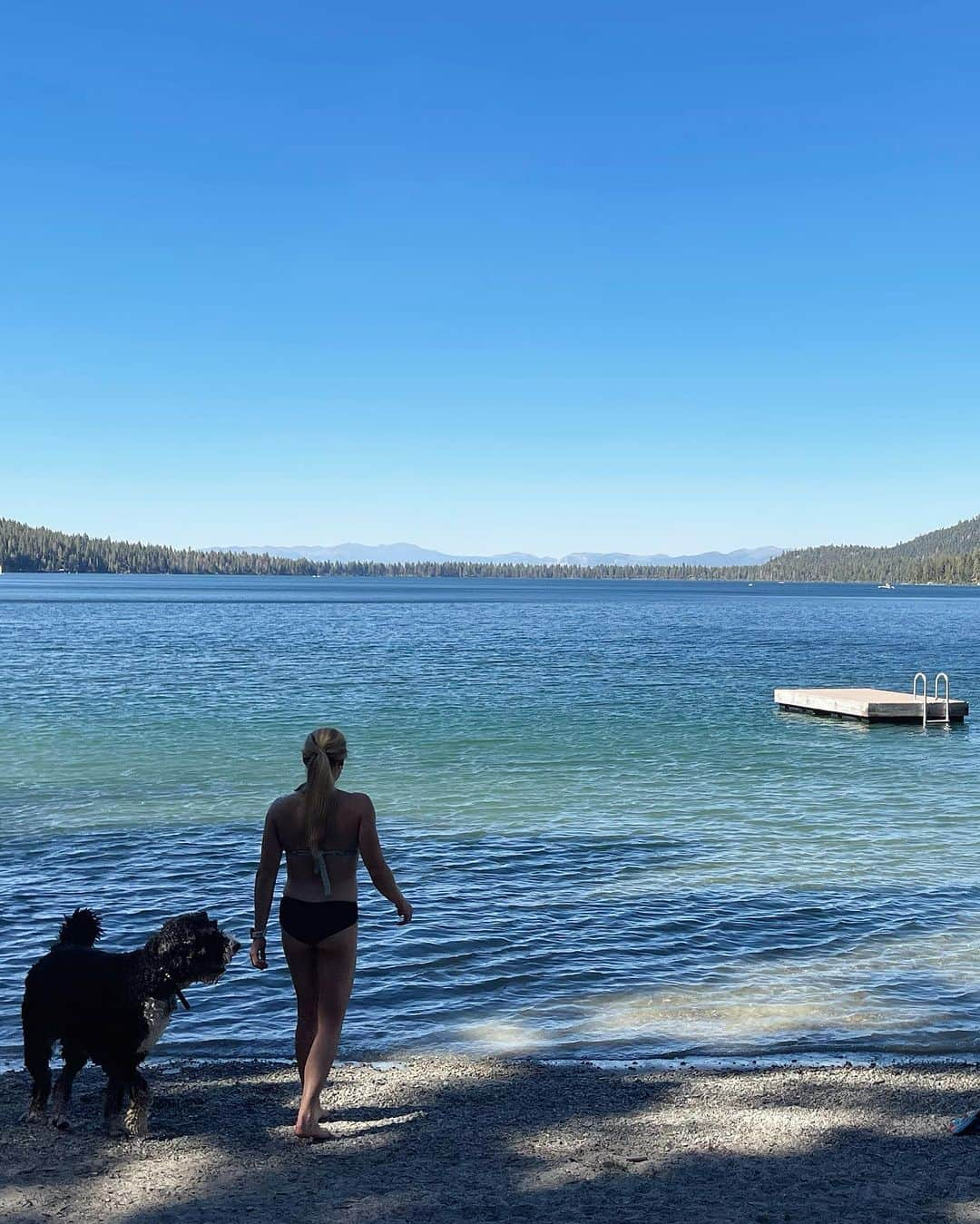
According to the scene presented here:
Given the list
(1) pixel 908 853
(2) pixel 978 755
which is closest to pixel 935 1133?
(1) pixel 908 853

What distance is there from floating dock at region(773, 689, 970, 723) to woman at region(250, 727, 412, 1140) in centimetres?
3651

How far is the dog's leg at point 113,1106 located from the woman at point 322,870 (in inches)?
50.6

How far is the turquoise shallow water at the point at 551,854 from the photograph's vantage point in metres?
11.1

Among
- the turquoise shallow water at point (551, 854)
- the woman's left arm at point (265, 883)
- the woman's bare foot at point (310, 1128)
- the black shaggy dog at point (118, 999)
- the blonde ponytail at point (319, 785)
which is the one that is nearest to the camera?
the blonde ponytail at point (319, 785)

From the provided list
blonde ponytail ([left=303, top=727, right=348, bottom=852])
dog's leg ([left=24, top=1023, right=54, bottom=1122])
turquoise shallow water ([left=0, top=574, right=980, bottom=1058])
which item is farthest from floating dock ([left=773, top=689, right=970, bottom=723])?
dog's leg ([left=24, top=1023, right=54, bottom=1122])

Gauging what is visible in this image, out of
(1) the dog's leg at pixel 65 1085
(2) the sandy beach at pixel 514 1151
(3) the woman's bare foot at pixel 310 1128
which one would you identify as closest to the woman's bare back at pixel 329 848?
(3) the woman's bare foot at pixel 310 1128

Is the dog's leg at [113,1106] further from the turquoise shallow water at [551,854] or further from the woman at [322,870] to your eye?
the turquoise shallow water at [551,854]

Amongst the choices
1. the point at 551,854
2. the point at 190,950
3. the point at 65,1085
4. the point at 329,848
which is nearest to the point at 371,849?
the point at 329,848

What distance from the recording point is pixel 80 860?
1758cm

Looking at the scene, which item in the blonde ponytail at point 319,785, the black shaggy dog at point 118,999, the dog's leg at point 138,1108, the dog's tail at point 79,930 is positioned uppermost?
the blonde ponytail at point 319,785

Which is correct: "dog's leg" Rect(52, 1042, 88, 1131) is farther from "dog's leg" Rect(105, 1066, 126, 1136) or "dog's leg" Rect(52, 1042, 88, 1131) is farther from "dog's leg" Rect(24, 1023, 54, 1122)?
"dog's leg" Rect(105, 1066, 126, 1136)

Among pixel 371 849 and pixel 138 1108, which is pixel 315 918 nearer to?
pixel 371 849

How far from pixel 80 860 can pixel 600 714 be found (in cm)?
2488

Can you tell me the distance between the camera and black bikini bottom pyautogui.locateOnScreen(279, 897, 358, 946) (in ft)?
22.0
